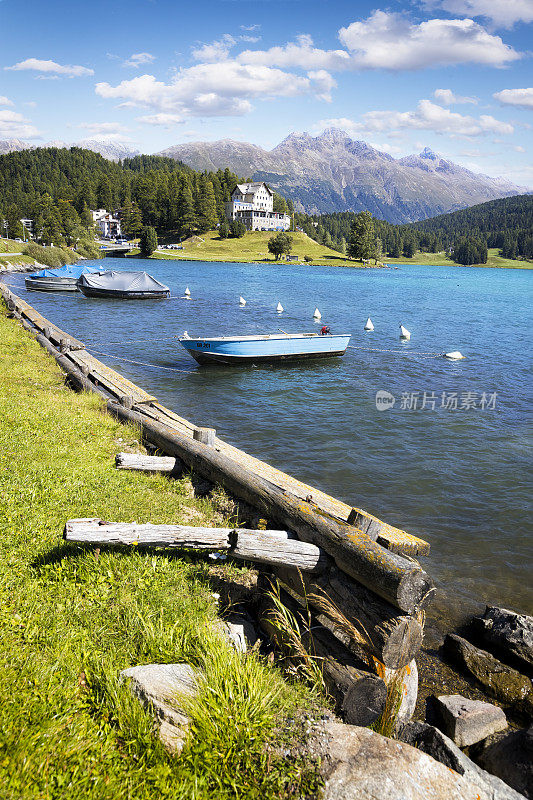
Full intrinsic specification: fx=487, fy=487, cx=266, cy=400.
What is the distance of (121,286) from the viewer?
5416 cm

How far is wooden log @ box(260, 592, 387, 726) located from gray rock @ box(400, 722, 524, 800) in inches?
24.7

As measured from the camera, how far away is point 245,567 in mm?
7355

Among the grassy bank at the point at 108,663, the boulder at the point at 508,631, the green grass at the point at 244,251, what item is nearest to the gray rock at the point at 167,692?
the grassy bank at the point at 108,663

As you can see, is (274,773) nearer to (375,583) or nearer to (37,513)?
(375,583)

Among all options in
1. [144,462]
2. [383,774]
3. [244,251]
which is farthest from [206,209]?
[383,774]

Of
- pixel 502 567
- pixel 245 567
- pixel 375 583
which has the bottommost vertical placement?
pixel 502 567

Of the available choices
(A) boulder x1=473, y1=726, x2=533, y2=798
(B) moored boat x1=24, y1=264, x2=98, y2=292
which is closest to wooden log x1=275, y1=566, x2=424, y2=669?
(A) boulder x1=473, y1=726, x2=533, y2=798

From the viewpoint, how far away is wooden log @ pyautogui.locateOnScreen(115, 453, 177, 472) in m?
9.67

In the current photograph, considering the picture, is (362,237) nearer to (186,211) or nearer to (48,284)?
(186,211)

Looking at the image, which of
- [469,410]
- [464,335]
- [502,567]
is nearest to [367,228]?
[464,335]

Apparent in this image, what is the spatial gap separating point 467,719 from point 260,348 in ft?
74.5

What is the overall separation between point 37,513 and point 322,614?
14.7ft

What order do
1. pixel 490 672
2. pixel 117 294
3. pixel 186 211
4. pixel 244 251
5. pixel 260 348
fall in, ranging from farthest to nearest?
pixel 186 211 < pixel 244 251 < pixel 117 294 < pixel 260 348 < pixel 490 672

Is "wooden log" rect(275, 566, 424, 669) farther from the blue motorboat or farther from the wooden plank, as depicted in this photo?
the blue motorboat
